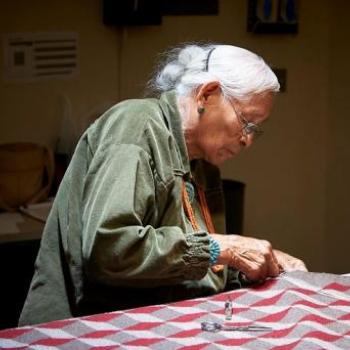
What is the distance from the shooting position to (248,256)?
161 centimetres

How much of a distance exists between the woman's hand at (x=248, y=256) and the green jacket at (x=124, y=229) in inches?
2.6

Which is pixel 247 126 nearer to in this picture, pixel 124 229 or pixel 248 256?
pixel 248 256

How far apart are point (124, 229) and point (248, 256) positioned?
0.31 m

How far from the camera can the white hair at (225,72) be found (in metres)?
1.67

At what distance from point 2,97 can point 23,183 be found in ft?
1.28

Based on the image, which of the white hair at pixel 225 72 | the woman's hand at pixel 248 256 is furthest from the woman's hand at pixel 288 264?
the white hair at pixel 225 72

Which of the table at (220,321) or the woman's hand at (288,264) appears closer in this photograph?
the table at (220,321)

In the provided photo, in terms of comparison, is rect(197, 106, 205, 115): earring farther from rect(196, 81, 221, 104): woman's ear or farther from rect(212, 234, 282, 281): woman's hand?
rect(212, 234, 282, 281): woman's hand

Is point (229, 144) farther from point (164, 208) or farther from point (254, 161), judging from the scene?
point (254, 161)

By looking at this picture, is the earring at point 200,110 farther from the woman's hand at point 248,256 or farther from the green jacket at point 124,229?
the woman's hand at point 248,256

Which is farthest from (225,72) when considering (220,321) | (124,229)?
(220,321)

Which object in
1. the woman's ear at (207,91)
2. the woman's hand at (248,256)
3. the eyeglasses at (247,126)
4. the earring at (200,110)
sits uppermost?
the woman's ear at (207,91)

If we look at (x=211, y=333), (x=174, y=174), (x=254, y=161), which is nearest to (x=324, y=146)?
(x=254, y=161)

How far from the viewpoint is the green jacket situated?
57.4 inches
